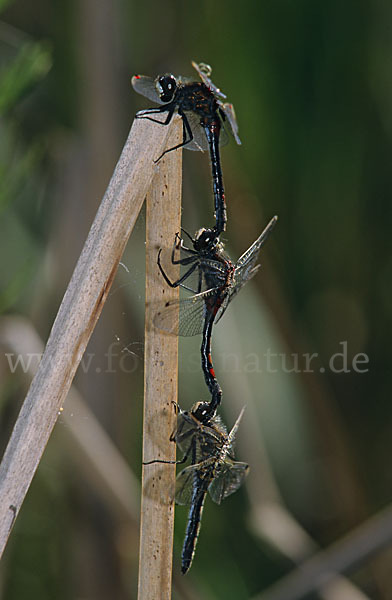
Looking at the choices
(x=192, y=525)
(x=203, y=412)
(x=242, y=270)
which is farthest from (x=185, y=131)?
(x=192, y=525)

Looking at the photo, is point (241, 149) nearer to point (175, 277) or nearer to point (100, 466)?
point (100, 466)

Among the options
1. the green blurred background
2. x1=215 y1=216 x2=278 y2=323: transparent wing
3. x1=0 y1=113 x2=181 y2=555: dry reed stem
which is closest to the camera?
x1=0 y1=113 x2=181 y2=555: dry reed stem

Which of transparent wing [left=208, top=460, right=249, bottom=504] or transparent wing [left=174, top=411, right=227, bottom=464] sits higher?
transparent wing [left=174, top=411, right=227, bottom=464]

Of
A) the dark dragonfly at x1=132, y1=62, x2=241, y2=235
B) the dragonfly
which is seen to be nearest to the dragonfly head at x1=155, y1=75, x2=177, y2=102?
the dark dragonfly at x1=132, y1=62, x2=241, y2=235

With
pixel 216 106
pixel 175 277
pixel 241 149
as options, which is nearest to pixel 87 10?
→ pixel 241 149

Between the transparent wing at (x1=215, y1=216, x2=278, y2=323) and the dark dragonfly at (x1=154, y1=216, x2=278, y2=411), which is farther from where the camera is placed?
the transparent wing at (x1=215, y1=216, x2=278, y2=323)

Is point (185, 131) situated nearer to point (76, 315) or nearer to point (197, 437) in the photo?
point (76, 315)

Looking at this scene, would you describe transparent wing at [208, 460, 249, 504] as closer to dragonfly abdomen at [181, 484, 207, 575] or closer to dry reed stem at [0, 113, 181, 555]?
dragonfly abdomen at [181, 484, 207, 575]
